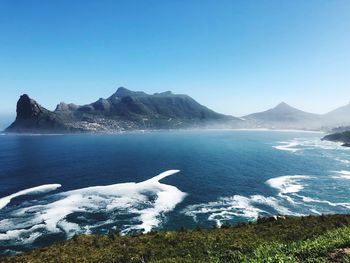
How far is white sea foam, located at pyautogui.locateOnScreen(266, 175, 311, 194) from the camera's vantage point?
79875 millimetres

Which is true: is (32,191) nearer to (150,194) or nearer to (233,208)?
(150,194)

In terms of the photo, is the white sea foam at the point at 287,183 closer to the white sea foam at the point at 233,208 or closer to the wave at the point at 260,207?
the wave at the point at 260,207

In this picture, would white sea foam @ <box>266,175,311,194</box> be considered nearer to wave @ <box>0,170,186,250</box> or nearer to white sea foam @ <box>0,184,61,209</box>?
wave @ <box>0,170,186,250</box>

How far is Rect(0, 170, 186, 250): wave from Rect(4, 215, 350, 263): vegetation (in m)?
14.3

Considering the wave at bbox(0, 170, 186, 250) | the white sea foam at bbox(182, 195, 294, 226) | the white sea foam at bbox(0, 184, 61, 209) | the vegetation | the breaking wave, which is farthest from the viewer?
the white sea foam at bbox(0, 184, 61, 209)

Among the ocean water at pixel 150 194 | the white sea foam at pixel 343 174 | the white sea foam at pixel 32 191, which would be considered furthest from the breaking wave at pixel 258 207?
the white sea foam at pixel 32 191

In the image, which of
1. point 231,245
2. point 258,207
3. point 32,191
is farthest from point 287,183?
point 32,191

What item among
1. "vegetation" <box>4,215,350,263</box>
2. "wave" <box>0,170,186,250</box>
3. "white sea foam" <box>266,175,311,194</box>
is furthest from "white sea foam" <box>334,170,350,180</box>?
"vegetation" <box>4,215,350,263</box>

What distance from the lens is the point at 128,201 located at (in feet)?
225

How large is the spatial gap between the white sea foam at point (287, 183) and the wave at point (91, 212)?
26204 mm

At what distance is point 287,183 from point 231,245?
208ft

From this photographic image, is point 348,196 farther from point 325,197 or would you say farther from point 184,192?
point 184,192

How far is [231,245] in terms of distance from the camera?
29766 mm

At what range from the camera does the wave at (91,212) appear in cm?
5191
